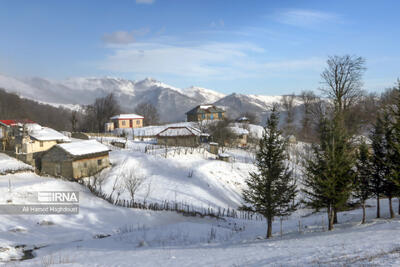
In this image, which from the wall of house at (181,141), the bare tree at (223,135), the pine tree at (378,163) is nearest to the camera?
the pine tree at (378,163)

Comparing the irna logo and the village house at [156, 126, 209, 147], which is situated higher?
the village house at [156, 126, 209, 147]

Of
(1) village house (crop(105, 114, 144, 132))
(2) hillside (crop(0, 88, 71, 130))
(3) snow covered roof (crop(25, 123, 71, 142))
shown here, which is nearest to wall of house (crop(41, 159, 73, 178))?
(3) snow covered roof (crop(25, 123, 71, 142))

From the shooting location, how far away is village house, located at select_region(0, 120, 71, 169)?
3788cm

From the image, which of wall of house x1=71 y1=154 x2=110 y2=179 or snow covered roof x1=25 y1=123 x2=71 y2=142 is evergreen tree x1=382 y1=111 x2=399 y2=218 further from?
snow covered roof x1=25 y1=123 x2=71 y2=142

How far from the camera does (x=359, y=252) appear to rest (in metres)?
11.0

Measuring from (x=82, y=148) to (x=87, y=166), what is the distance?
A: 8.07 ft

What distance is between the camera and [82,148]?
36938 mm

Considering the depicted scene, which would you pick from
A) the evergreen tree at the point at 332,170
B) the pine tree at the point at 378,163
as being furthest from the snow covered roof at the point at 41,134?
the pine tree at the point at 378,163

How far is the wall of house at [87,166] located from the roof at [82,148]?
0.94 metres

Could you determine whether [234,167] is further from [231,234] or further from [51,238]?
[51,238]

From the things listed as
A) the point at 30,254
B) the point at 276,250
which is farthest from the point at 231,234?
the point at 30,254

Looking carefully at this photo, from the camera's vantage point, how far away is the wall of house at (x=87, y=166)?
1382 inches

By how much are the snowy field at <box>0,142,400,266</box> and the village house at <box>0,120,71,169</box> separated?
897 cm

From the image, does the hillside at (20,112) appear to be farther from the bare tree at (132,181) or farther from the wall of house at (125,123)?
the bare tree at (132,181)
